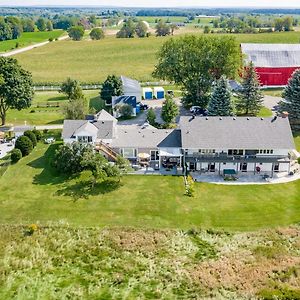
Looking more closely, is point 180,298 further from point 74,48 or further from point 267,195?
point 74,48

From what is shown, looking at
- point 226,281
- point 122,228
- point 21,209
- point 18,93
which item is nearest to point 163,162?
point 122,228

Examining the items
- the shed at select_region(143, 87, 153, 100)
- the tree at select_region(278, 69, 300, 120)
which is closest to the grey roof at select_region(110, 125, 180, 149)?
the tree at select_region(278, 69, 300, 120)

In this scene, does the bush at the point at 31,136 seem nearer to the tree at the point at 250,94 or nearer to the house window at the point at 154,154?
the house window at the point at 154,154

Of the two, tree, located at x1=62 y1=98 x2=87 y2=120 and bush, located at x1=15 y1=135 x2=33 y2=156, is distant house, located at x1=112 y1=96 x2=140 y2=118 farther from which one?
bush, located at x1=15 y1=135 x2=33 y2=156

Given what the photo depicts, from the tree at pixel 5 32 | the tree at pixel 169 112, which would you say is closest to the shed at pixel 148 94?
the tree at pixel 169 112

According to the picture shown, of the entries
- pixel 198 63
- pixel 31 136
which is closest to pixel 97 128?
pixel 31 136
